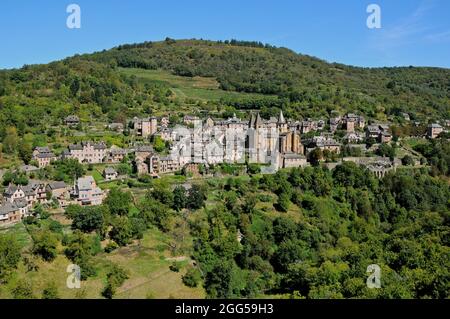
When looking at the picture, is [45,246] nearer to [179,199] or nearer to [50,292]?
[50,292]

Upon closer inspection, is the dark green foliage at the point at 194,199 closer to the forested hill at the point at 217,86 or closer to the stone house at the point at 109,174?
the stone house at the point at 109,174

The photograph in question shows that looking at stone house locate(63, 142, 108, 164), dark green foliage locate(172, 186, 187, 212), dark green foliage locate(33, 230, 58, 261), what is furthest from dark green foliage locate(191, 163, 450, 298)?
stone house locate(63, 142, 108, 164)

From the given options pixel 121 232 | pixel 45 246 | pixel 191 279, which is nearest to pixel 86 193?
pixel 121 232

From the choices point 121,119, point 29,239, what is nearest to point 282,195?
point 29,239

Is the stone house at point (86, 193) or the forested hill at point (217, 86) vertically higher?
the forested hill at point (217, 86)

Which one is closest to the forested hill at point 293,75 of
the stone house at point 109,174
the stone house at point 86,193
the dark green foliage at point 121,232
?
the stone house at point 109,174

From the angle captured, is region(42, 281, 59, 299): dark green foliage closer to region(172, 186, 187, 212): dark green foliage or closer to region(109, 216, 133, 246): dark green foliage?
region(109, 216, 133, 246): dark green foliage
